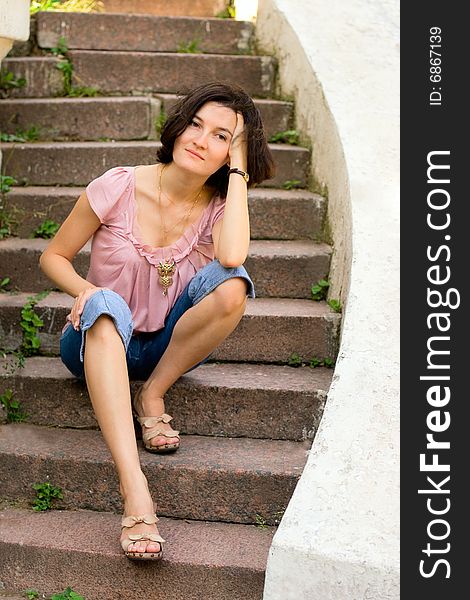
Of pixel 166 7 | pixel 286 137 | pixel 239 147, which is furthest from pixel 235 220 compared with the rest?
pixel 166 7

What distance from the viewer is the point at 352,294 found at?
3.37 metres

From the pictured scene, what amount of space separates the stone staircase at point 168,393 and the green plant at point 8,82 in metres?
0.03

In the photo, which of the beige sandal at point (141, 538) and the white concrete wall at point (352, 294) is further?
the beige sandal at point (141, 538)

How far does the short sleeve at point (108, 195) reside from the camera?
128 inches

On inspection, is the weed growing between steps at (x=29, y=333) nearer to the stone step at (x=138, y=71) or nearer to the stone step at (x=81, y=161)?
the stone step at (x=81, y=161)

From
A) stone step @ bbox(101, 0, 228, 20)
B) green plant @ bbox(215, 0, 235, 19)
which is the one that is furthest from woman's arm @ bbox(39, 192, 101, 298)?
stone step @ bbox(101, 0, 228, 20)

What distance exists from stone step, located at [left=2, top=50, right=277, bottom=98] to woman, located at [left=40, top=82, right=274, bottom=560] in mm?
1823

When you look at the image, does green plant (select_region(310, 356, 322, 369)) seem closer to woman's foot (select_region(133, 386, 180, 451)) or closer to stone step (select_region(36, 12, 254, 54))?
woman's foot (select_region(133, 386, 180, 451))

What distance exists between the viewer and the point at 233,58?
519cm

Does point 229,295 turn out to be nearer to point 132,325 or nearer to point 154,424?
point 132,325

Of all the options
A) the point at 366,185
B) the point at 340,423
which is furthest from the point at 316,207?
the point at 340,423

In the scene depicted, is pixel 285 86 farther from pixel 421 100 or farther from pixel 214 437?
pixel 214 437

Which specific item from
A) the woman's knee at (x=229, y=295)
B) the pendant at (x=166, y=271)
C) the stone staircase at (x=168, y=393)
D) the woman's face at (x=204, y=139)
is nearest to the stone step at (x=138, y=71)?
the stone staircase at (x=168, y=393)

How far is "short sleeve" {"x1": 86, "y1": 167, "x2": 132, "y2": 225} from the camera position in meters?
3.24
